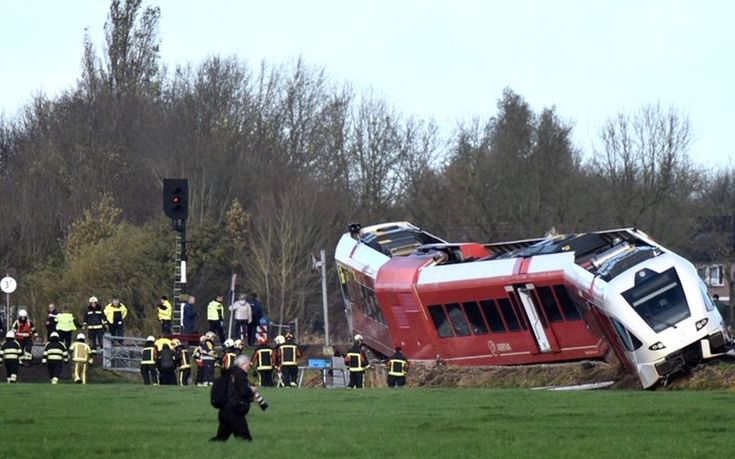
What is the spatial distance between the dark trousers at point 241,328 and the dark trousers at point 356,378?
12506 mm

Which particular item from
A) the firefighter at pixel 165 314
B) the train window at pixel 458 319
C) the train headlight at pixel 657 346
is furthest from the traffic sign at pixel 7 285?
the train headlight at pixel 657 346

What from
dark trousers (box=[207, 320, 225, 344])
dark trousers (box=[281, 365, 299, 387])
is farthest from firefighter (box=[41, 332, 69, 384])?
dark trousers (box=[207, 320, 225, 344])

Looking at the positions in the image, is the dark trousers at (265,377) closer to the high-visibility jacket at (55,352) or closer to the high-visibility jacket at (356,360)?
the high-visibility jacket at (356,360)

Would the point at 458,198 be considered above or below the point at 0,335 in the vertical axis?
above

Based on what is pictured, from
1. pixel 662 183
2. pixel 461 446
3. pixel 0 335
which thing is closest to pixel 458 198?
pixel 662 183

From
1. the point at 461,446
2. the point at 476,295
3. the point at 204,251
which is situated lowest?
the point at 461,446

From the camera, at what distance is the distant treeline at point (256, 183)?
74.2 meters

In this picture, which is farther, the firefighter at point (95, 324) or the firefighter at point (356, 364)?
the firefighter at point (95, 324)

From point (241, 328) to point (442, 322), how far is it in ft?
42.6

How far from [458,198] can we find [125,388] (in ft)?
155

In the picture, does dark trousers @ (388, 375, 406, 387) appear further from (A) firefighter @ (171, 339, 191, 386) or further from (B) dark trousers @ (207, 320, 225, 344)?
(B) dark trousers @ (207, 320, 225, 344)

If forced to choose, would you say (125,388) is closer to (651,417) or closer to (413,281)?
(413,281)

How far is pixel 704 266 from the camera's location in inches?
3797

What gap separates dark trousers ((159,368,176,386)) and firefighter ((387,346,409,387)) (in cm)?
547
